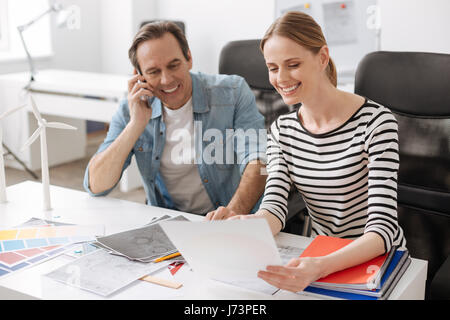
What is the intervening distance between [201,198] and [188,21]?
10.1 feet

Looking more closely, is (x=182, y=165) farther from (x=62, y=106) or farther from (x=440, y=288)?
(x=62, y=106)

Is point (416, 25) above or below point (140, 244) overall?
above

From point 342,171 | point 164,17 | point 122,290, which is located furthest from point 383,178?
point 164,17

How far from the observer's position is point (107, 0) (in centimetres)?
473

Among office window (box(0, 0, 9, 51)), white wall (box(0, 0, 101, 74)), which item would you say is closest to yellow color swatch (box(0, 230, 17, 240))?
white wall (box(0, 0, 101, 74))

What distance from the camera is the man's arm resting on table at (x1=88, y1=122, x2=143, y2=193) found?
1.61 meters

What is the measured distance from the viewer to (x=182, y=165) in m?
1.75

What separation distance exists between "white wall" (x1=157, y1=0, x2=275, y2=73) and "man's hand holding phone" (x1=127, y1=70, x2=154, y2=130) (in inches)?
103

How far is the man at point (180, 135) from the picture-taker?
1.63m

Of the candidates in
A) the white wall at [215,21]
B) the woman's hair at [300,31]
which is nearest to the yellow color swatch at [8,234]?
the woman's hair at [300,31]

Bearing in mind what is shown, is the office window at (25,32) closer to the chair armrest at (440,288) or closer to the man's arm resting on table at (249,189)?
the man's arm resting on table at (249,189)

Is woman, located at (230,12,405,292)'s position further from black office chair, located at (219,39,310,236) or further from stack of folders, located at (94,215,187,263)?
black office chair, located at (219,39,310,236)

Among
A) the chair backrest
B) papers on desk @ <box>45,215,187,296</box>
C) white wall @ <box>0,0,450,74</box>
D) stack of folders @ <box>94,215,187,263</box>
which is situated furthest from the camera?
white wall @ <box>0,0,450,74</box>

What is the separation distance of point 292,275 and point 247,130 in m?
0.82
